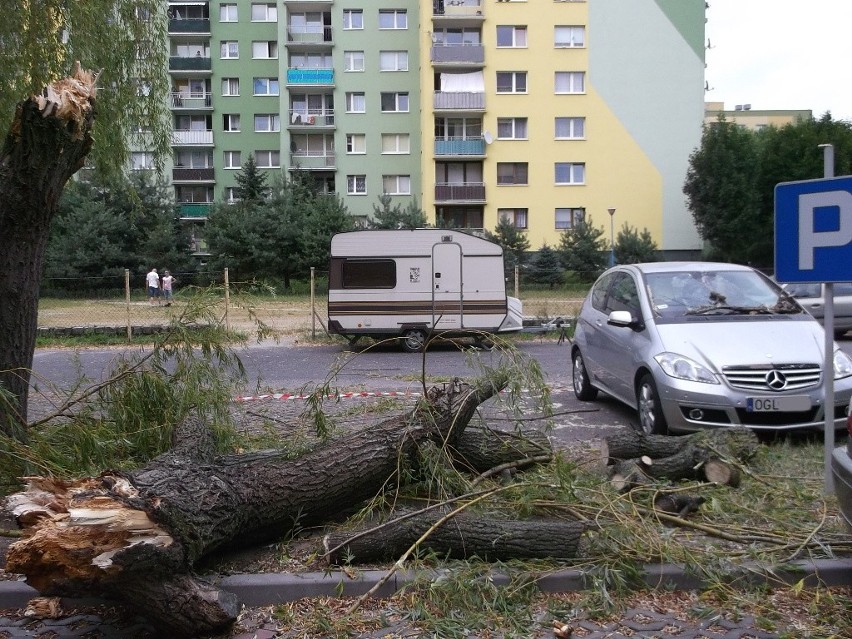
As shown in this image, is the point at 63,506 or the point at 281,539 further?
the point at 281,539

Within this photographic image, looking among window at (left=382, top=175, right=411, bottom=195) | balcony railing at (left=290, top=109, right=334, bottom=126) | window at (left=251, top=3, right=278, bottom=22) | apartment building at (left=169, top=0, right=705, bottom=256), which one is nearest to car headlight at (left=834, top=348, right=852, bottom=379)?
apartment building at (left=169, top=0, right=705, bottom=256)

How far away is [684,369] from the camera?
23.4 feet

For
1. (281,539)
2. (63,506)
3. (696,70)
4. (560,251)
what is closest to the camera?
(63,506)

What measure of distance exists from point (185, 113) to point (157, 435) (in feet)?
170

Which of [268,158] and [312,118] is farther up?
[312,118]

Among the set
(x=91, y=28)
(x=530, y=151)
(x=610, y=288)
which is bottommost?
(x=610, y=288)

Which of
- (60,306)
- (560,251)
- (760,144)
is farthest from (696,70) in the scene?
(60,306)

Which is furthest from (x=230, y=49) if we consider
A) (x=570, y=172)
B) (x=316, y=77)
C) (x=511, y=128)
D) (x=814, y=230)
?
(x=814, y=230)

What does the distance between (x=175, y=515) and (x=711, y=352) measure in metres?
5.11

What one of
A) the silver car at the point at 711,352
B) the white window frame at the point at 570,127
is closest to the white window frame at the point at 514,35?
the white window frame at the point at 570,127

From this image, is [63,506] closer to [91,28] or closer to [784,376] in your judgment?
[784,376]

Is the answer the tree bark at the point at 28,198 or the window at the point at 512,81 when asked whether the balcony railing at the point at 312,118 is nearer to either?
the window at the point at 512,81

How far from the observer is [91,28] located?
1196 centimetres

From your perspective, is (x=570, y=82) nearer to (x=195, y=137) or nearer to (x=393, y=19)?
(x=393, y=19)
